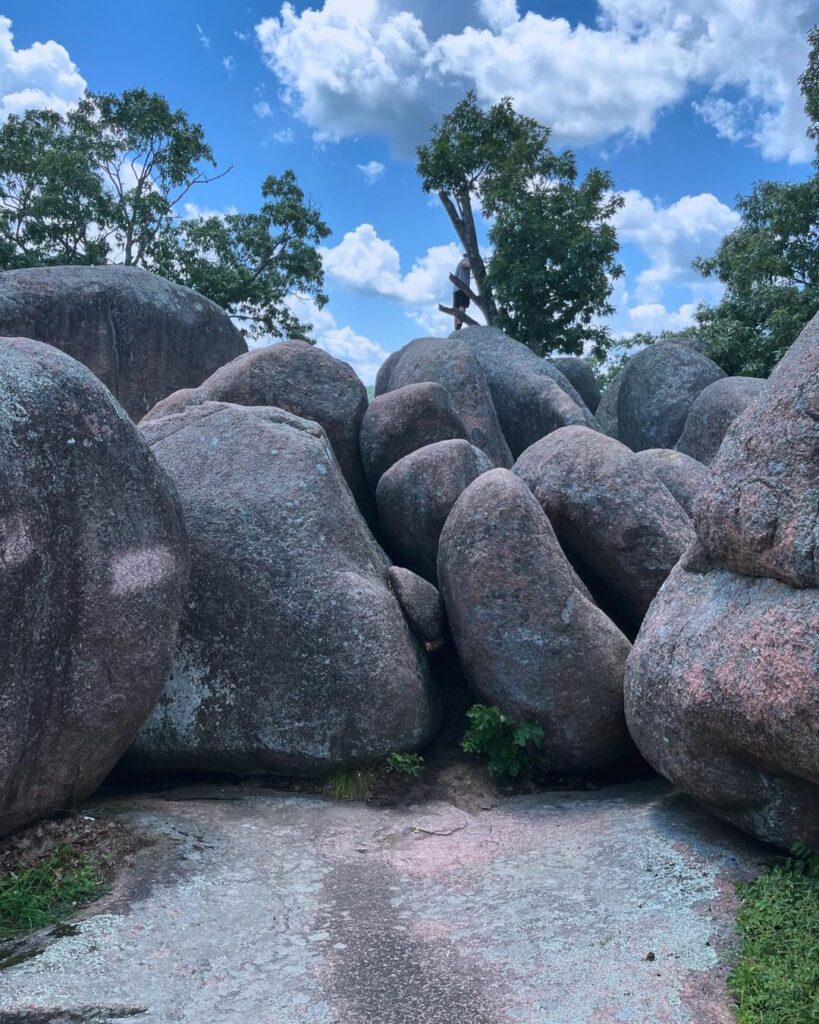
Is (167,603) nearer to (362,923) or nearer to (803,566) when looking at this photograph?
(362,923)

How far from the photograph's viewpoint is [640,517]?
941 centimetres

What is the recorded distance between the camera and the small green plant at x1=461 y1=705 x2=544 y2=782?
28.7 ft

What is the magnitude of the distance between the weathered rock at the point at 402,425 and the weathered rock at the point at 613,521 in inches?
105

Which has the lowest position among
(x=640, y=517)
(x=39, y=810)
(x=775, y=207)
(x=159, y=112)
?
(x=39, y=810)

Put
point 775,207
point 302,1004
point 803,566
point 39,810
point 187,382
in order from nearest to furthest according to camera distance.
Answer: point 302,1004, point 803,566, point 39,810, point 187,382, point 775,207

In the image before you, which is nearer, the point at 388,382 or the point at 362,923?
the point at 362,923

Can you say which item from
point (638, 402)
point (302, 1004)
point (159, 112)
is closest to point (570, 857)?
point (302, 1004)

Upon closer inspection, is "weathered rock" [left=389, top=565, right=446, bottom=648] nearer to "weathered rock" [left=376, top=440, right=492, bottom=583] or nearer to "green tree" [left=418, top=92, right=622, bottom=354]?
"weathered rock" [left=376, top=440, right=492, bottom=583]

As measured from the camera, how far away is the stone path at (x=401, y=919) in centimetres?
510

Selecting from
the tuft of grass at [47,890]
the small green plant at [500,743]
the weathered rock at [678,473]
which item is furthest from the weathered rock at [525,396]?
the tuft of grass at [47,890]

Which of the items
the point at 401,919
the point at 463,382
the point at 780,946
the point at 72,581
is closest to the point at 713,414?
the point at 463,382

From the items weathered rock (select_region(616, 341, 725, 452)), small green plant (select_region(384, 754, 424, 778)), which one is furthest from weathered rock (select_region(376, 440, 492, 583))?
weathered rock (select_region(616, 341, 725, 452))

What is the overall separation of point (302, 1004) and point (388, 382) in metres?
13.1

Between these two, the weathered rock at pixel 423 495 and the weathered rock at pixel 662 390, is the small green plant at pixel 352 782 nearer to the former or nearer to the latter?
the weathered rock at pixel 423 495
